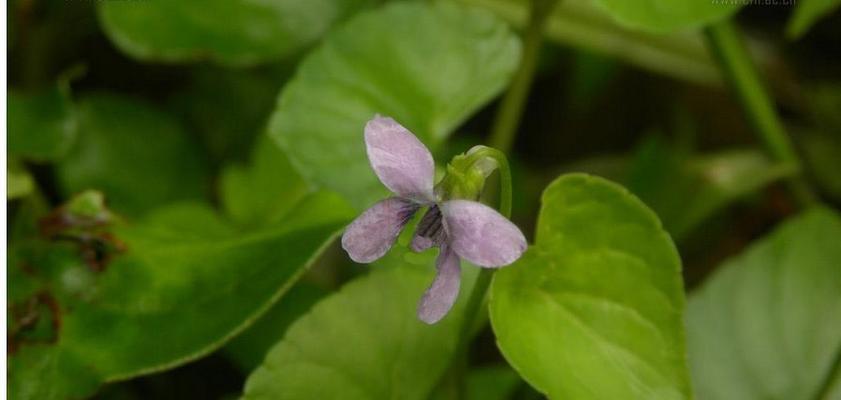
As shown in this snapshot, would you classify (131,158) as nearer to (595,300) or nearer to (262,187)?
(262,187)

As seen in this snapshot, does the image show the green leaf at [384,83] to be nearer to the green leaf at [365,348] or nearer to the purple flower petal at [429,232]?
the green leaf at [365,348]

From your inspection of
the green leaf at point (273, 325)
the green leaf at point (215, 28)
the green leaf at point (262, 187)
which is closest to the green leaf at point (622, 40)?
the green leaf at point (215, 28)

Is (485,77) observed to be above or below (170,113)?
above

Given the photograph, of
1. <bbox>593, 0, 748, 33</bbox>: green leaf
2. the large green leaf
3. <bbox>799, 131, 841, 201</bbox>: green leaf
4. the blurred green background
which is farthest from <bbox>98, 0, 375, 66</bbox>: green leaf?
<bbox>799, 131, 841, 201</bbox>: green leaf

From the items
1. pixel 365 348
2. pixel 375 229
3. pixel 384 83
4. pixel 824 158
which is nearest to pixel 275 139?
pixel 384 83

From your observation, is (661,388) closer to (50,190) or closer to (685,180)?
(685,180)

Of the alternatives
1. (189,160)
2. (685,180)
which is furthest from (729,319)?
(189,160)

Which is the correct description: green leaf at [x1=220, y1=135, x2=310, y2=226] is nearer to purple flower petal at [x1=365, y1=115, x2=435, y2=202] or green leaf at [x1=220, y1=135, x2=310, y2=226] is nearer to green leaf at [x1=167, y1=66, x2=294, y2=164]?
green leaf at [x1=167, y1=66, x2=294, y2=164]
